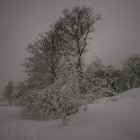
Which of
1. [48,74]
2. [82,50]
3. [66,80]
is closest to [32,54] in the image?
[48,74]

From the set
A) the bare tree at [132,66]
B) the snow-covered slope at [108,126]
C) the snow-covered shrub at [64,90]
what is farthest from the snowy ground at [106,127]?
the bare tree at [132,66]

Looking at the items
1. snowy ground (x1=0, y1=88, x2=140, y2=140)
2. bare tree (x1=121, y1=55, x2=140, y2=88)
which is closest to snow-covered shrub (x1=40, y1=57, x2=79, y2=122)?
snowy ground (x1=0, y1=88, x2=140, y2=140)

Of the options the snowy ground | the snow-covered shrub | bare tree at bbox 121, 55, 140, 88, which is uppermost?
bare tree at bbox 121, 55, 140, 88

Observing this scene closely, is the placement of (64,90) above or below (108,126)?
above

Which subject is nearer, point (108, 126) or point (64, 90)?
point (108, 126)

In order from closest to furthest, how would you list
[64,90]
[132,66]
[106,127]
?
1. [106,127]
2. [64,90]
3. [132,66]

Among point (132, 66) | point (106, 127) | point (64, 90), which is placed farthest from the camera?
point (132, 66)

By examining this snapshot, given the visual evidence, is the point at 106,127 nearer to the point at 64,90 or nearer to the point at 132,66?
the point at 64,90

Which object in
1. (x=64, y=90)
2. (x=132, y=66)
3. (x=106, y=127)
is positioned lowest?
(x=106, y=127)

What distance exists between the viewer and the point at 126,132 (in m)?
4.98

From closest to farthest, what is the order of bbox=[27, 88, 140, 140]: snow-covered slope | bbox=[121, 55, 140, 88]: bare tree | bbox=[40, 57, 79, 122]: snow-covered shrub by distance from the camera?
bbox=[27, 88, 140, 140]: snow-covered slope, bbox=[40, 57, 79, 122]: snow-covered shrub, bbox=[121, 55, 140, 88]: bare tree

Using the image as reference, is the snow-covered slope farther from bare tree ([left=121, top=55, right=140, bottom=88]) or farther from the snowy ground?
bare tree ([left=121, top=55, right=140, bottom=88])

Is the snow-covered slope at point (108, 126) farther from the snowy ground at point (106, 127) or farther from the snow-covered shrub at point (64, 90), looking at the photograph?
the snow-covered shrub at point (64, 90)

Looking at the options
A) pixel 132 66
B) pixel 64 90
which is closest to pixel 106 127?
pixel 64 90
